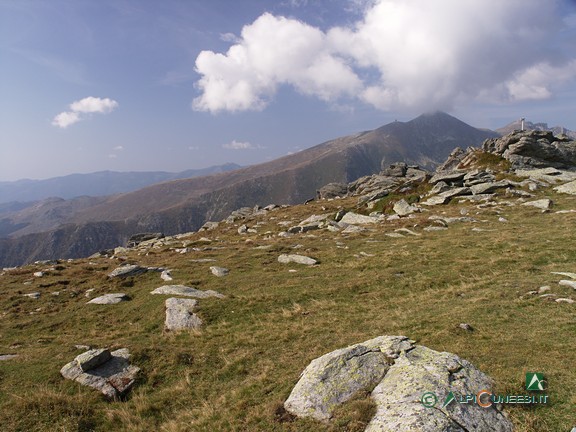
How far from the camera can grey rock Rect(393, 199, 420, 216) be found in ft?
180

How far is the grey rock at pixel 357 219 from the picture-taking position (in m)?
53.9

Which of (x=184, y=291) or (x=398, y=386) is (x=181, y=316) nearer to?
(x=184, y=291)

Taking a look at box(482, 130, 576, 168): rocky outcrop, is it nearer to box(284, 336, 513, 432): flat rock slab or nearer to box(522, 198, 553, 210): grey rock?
box(522, 198, 553, 210): grey rock

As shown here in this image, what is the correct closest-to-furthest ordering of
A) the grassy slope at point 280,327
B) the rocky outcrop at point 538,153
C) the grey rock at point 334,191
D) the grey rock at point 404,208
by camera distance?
the grassy slope at point 280,327, the grey rock at point 404,208, the rocky outcrop at point 538,153, the grey rock at point 334,191

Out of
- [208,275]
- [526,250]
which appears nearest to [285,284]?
[208,275]

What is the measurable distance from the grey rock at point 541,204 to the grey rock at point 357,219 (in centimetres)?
2090

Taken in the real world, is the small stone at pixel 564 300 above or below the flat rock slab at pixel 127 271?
above

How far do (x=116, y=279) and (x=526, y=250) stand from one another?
36.2m

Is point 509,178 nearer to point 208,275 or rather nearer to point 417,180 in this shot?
point 417,180

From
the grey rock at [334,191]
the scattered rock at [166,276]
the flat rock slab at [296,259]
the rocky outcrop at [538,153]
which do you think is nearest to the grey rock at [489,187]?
the rocky outcrop at [538,153]

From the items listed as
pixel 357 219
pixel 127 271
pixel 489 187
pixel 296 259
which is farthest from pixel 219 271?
pixel 489 187

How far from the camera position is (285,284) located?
26.9m

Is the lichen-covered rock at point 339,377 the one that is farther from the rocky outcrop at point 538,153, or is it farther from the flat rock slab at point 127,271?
the rocky outcrop at point 538,153

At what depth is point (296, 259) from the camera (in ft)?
111
